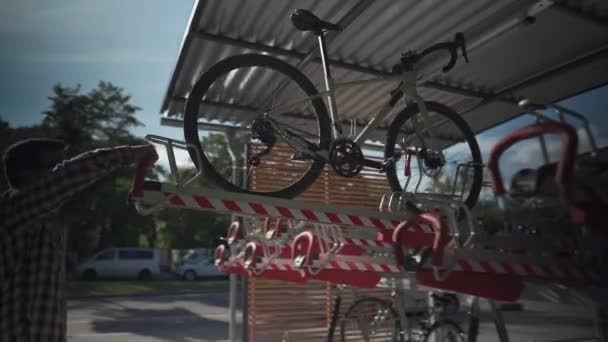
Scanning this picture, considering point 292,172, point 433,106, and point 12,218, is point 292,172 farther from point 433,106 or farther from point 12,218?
point 12,218

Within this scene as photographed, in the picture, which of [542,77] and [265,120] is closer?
[265,120]

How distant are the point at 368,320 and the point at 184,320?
7.44 metres

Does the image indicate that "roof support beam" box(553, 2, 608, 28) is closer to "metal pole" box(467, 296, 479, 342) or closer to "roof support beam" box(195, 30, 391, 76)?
"roof support beam" box(195, 30, 391, 76)

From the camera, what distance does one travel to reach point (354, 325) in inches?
220

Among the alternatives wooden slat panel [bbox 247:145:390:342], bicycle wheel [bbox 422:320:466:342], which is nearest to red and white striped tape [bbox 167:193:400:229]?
wooden slat panel [bbox 247:145:390:342]

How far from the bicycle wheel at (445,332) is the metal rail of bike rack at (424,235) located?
1.98 meters

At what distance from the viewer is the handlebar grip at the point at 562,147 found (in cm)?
166

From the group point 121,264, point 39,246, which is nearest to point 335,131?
point 39,246

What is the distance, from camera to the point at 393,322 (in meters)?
5.39

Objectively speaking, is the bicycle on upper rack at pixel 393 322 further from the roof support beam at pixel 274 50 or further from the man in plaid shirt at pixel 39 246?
the man in plaid shirt at pixel 39 246

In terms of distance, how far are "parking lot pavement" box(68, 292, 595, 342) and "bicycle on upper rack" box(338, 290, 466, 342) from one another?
64 cm

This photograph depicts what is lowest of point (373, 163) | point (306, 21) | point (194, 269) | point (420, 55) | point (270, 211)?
point (194, 269)

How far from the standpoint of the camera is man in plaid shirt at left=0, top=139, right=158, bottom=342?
208 cm

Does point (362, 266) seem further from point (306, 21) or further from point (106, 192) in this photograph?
point (106, 192)
